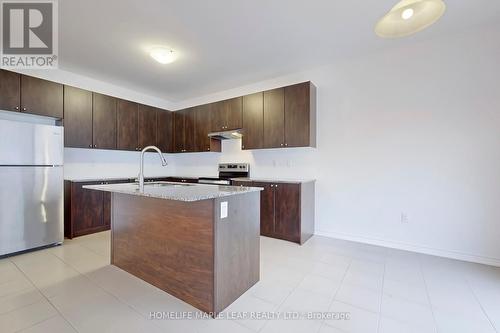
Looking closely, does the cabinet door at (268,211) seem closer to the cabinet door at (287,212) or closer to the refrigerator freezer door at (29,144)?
the cabinet door at (287,212)

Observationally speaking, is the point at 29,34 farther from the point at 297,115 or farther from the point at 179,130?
the point at 297,115

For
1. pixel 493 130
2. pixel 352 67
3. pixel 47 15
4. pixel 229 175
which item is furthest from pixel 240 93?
pixel 493 130

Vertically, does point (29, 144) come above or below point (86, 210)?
above

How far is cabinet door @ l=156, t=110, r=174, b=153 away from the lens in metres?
4.92

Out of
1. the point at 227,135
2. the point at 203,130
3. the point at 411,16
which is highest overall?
the point at 411,16

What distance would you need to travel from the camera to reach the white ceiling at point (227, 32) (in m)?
2.22

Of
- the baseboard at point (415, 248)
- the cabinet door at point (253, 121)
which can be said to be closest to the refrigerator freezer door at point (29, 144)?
the cabinet door at point (253, 121)

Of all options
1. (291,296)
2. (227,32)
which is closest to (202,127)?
(227,32)

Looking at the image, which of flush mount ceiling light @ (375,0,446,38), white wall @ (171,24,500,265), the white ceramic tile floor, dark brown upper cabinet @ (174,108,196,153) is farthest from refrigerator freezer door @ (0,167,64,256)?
flush mount ceiling light @ (375,0,446,38)

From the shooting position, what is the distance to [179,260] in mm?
1907

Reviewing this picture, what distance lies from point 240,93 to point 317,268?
3.43 meters

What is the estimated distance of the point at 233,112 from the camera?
4.18m

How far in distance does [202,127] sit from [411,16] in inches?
143

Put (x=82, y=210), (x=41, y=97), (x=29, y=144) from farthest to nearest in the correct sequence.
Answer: (x=82, y=210), (x=41, y=97), (x=29, y=144)
